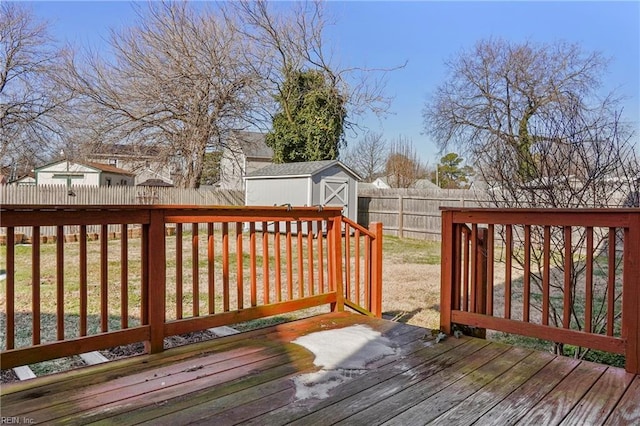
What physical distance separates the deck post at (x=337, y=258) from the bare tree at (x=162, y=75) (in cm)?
1148

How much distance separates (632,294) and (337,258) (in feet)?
6.08

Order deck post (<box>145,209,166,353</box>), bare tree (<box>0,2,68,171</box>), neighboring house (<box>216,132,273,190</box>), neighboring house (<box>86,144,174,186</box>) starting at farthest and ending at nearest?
1. neighboring house (<box>216,132,273,190</box>)
2. neighboring house (<box>86,144,174,186</box>)
3. bare tree (<box>0,2,68,171</box>)
4. deck post (<box>145,209,166,353</box>)

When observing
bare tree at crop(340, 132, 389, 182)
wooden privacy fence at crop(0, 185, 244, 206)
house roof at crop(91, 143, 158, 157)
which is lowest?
wooden privacy fence at crop(0, 185, 244, 206)

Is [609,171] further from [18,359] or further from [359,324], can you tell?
[18,359]

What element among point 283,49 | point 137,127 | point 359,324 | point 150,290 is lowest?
point 359,324

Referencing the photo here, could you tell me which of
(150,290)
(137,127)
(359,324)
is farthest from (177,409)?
(137,127)

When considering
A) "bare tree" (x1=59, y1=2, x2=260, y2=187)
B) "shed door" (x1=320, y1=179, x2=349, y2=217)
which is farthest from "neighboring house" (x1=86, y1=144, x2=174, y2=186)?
"shed door" (x1=320, y1=179, x2=349, y2=217)

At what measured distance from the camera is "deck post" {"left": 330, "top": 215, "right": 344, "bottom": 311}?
3328mm

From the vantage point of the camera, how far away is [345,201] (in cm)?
1209

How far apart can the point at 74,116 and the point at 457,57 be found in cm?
1390

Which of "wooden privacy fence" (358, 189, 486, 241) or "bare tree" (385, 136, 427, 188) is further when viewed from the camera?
"bare tree" (385, 136, 427, 188)

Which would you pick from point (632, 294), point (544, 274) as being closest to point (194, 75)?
point (544, 274)

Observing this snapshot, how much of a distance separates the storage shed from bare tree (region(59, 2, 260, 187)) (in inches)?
122

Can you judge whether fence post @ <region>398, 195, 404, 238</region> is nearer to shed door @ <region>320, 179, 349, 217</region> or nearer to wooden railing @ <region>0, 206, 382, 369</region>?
shed door @ <region>320, 179, 349, 217</region>
